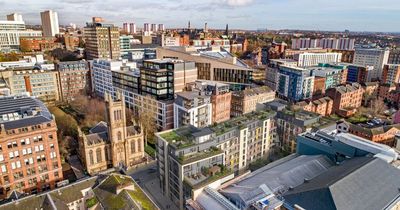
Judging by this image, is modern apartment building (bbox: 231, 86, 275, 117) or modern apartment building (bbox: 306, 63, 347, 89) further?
modern apartment building (bbox: 306, 63, 347, 89)

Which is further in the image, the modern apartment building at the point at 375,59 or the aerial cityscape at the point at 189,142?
the modern apartment building at the point at 375,59

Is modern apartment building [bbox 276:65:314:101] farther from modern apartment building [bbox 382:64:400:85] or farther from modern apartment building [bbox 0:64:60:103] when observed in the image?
modern apartment building [bbox 0:64:60:103]

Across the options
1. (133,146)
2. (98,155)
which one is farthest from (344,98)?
(98,155)

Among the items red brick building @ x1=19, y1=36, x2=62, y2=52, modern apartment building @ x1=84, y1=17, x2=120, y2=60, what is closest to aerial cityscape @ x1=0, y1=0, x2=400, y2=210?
modern apartment building @ x1=84, y1=17, x2=120, y2=60

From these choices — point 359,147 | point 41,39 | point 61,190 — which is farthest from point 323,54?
point 41,39

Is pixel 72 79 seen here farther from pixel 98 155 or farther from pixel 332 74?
pixel 332 74

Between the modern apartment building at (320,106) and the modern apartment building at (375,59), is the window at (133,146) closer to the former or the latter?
the modern apartment building at (320,106)

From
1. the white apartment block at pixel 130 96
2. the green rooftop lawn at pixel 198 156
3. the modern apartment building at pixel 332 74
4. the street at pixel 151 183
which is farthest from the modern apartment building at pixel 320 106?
the street at pixel 151 183
